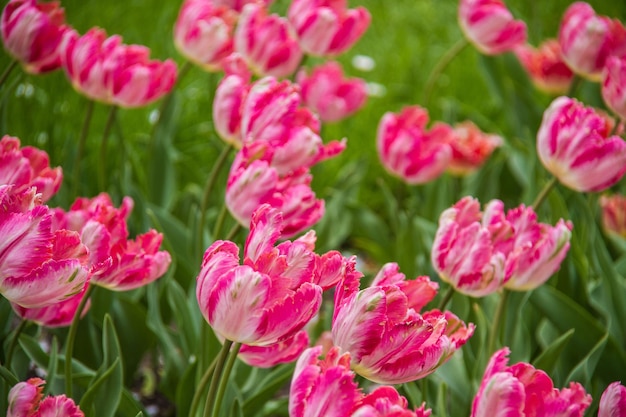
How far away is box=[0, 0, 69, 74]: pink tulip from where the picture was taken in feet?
3.94

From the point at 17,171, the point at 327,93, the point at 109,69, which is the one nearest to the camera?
the point at 17,171

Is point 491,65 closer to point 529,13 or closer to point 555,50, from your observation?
point 555,50

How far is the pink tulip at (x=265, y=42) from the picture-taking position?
1440mm

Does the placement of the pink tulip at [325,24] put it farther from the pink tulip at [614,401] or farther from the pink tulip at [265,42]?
the pink tulip at [614,401]

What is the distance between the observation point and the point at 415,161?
1744mm

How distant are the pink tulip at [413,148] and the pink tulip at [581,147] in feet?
1.81

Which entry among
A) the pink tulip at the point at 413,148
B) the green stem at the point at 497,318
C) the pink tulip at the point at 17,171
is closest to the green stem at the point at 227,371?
the pink tulip at the point at 17,171

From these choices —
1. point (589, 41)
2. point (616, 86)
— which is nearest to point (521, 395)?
point (616, 86)

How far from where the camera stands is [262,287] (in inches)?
28.2

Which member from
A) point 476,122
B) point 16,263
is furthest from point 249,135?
point 476,122

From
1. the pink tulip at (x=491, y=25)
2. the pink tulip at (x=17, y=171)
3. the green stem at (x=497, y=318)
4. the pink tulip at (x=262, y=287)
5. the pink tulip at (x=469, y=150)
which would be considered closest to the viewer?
the pink tulip at (x=262, y=287)

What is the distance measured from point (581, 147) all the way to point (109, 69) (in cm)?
72

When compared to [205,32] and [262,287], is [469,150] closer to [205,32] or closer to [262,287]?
[205,32]

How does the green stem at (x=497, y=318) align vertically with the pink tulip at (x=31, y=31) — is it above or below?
below
